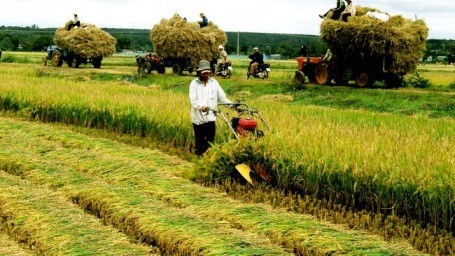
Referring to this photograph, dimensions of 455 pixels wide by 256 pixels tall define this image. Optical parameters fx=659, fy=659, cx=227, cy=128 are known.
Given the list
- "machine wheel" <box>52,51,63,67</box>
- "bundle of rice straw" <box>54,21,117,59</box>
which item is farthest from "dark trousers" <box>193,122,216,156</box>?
"machine wheel" <box>52,51,63,67</box>

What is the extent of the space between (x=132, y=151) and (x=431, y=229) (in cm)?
494

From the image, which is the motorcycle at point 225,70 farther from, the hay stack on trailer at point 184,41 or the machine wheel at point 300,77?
the machine wheel at point 300,77

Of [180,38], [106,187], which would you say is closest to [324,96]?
[180,38]

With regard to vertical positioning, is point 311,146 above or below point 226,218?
above

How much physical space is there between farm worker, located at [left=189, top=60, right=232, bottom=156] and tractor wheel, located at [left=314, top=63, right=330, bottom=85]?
1055 centimetres

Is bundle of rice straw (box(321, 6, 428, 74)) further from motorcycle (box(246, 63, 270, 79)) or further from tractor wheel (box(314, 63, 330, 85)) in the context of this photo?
motorcycle (box(246, 63, 270, 79))

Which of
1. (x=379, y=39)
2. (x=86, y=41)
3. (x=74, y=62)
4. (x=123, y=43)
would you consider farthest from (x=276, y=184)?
(x=123, y=43)

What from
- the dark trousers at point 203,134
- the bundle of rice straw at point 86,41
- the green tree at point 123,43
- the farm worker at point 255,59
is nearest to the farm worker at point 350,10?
the farm worker at point 255,59

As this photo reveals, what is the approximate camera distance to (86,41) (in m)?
26.8

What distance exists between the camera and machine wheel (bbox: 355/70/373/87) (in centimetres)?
1858

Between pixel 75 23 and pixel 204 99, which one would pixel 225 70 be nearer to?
pixel 75 23

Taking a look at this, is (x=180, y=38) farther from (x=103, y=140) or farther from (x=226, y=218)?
(x=226, y=218)

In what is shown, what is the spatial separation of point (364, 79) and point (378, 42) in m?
1.62

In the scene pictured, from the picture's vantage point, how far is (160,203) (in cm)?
698
